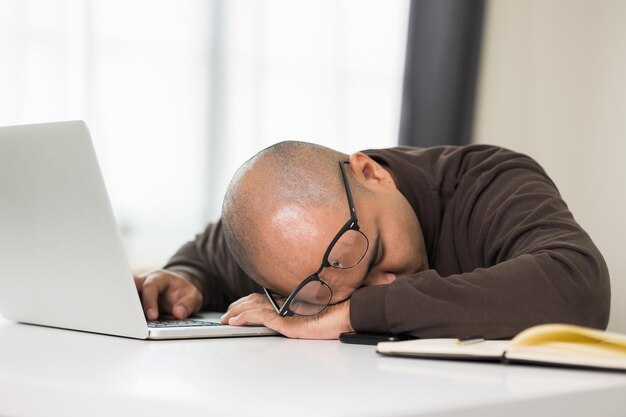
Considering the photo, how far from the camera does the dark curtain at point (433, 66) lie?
3475 millimetres

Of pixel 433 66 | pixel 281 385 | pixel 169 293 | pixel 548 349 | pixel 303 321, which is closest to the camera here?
pixel 281 385

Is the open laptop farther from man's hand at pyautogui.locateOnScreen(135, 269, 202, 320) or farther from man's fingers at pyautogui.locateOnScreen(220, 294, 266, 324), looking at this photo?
man's hand at pyautogui.locateOnScreen(135, 269, 202, 320)

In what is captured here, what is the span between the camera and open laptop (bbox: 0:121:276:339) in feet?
2.78

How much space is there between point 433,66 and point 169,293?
2.41 m

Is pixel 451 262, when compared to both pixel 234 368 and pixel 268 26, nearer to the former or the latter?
pixel 234 368

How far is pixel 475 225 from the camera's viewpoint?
123 centimetres

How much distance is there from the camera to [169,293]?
1346mm

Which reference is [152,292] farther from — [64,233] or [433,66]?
[433,66]

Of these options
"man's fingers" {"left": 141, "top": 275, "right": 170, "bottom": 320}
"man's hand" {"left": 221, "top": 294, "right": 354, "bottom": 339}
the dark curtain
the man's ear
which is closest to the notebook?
"man's hand" {"left": 221, "top": 294, "right": 354, "bottom": 339}

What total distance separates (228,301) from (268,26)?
180cm

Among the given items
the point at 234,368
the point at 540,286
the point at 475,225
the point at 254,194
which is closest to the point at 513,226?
the point at 475,225

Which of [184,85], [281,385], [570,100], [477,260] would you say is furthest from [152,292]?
[570,100]

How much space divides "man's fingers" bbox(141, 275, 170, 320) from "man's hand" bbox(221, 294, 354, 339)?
7.6 inches

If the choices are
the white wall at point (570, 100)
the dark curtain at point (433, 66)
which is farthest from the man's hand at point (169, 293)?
the dark curtain at point (433, 66)
